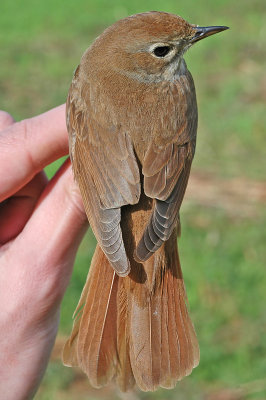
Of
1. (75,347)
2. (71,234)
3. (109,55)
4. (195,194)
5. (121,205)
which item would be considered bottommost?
(195,194)

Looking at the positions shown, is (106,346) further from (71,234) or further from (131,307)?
(71,234)

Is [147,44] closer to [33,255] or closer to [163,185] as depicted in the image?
[163,185]

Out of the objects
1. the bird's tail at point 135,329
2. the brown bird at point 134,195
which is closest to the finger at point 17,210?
the brown bird at point 134,195

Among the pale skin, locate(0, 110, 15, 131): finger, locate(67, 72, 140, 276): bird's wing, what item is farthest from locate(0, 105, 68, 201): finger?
locate(0, 110, 15, 131): finger

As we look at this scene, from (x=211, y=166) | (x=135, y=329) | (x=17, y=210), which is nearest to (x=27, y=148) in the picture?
(x=17, y=210)

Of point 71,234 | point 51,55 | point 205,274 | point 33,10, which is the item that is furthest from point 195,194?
point 33,10

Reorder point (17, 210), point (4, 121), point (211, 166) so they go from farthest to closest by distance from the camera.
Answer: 1. point (211, 166)
2. point (4, 121)
3. point (17, 210)

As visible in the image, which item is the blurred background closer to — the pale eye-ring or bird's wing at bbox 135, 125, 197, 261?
bird's wing at bbox 135, 125, 197, 261
